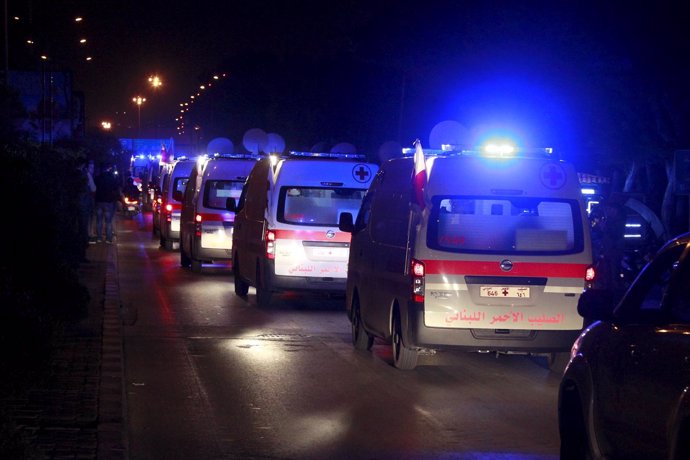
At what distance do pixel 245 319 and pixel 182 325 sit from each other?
105cm

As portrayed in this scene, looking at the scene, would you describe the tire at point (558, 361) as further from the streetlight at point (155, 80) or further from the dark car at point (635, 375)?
the streetlight at point (155, 80)

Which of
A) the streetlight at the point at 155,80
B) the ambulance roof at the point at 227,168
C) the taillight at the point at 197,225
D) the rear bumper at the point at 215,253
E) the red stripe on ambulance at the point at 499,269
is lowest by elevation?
the rear bumper at the point at 215,253

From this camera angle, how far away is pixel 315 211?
17.7m

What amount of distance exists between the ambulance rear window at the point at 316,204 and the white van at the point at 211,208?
4.83m

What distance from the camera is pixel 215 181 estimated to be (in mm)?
23891

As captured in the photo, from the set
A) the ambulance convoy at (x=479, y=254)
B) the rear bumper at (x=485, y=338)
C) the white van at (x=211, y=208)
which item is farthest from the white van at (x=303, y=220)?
the rear bumper at (x=485, y=338)

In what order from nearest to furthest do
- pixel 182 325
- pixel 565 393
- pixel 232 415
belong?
pixel 565 393
pixel 232 415
pixel 182 325

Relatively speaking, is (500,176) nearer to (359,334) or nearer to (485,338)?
(485,338)

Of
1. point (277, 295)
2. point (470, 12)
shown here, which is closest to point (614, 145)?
point (470, 12)

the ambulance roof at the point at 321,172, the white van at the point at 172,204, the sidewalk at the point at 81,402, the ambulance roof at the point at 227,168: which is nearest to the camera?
the sidewalk at the point at 81,402

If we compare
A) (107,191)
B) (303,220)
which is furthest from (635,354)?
(107,191)

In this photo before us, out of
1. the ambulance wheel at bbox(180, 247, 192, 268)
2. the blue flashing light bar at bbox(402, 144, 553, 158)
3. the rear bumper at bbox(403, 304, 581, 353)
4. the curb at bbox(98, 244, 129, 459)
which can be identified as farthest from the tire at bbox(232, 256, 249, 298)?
the rear bumper at bbox(403, 304, 581, 353)

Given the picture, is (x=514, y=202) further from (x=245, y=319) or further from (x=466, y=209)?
(x=245, y=319)

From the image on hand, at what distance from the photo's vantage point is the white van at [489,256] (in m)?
11.3
